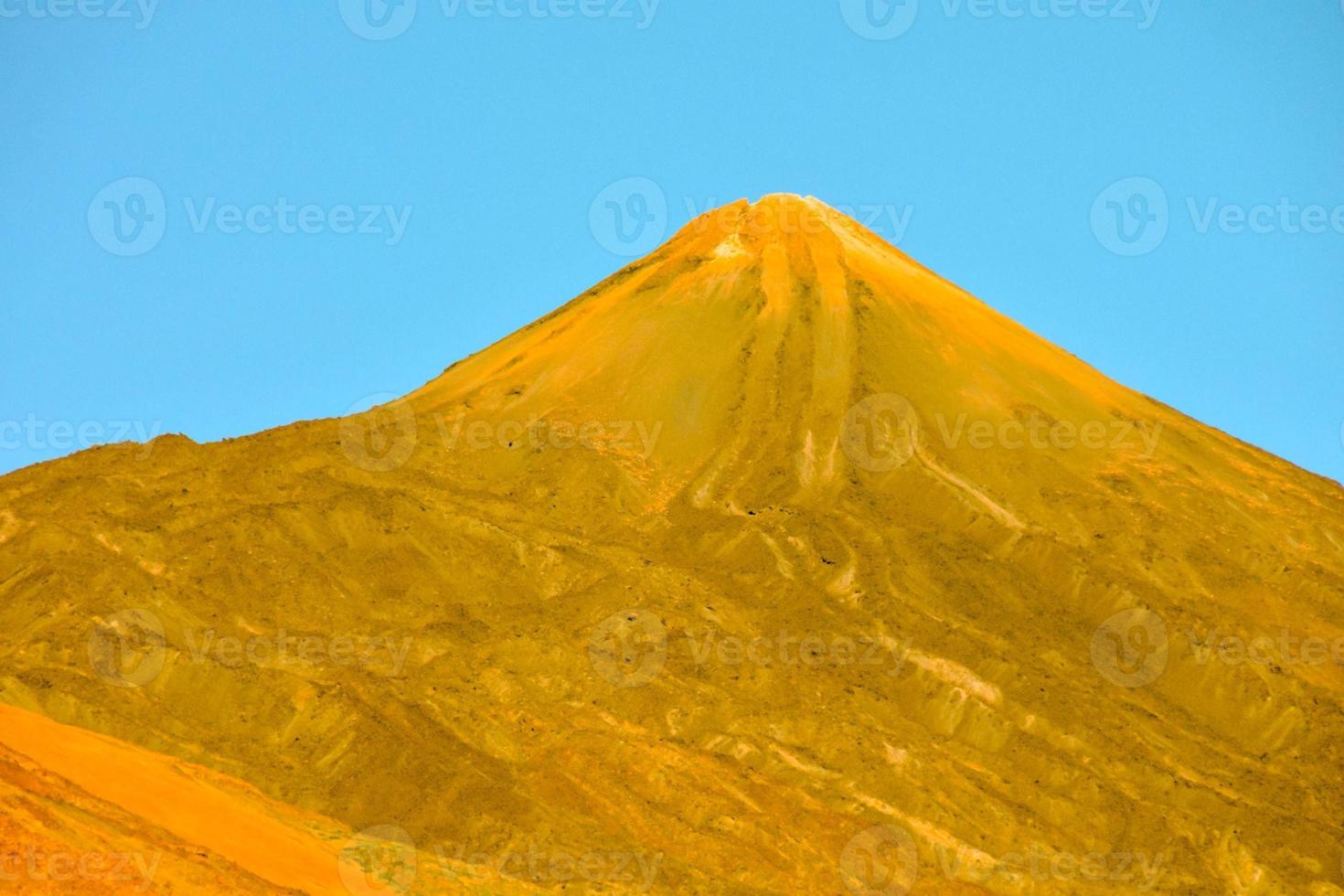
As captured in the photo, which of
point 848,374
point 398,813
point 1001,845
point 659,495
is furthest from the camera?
point 848,374

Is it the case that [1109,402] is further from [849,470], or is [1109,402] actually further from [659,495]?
[659,495]

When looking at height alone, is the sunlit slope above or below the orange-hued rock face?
below

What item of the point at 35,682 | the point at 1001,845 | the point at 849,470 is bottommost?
the point at 35,682

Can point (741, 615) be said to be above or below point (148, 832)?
above

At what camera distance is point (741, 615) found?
71.2 m

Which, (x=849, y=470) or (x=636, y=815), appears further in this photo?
(x=849, y=470)

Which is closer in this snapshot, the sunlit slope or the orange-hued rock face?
the sunlit slope

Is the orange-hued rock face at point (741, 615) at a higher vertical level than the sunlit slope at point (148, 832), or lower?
higher

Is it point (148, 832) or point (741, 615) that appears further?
point (741, 615)

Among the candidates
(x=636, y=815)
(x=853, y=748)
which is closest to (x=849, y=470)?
(x=853, y=748)

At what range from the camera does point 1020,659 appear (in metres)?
70.9

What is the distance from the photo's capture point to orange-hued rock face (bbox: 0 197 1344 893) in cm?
5872

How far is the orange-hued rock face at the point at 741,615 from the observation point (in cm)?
5872

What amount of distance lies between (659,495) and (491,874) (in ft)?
100
